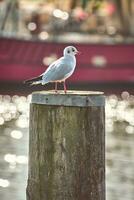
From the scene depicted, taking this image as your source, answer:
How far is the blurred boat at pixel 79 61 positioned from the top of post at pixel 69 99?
3174cm

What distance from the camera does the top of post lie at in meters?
8.00

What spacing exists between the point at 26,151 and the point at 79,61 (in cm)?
2210

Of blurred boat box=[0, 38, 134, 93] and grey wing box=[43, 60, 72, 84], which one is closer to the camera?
grey wing box=[43, 60, 72, 84]

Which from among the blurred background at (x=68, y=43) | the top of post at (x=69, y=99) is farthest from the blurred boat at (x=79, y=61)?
the top of post at (x=69, y=99)

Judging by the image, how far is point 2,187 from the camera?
535 inches

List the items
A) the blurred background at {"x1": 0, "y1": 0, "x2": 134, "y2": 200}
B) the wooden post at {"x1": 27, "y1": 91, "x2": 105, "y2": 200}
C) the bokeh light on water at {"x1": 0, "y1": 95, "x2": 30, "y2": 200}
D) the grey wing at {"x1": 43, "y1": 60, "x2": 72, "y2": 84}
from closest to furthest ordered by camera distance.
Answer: the wooden post at {"x1": 27, "y1": 91, "x2": 105, "y2": 200} < the grey wing at {"x1": 43, "y1": 60, "x2": 72, "y2": 84} < the bokeh light on water at {"x1": 0, "y1": 95, "x2": 30, "y2": 200} < the blurred background at {"x1": 0, "y1": 0, "x2": 134, "y2": 200}

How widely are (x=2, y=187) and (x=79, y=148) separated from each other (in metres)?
5.77

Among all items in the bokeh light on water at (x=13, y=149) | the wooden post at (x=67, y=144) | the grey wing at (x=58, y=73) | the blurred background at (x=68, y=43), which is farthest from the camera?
the blurred background at (x=68, y=43)

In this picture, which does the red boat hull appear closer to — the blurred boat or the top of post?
the blurred boat

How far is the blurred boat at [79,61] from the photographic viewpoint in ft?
132

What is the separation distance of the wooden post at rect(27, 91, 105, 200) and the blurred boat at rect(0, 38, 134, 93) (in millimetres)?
31821

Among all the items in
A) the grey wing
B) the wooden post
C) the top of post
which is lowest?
the wooden post

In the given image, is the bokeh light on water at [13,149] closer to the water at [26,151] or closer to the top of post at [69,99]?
the water at [26,151]

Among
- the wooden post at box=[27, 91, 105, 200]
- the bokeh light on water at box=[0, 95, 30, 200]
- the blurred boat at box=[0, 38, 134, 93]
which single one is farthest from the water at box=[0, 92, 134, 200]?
the blurred boat at box=[0, 38, 134, 93]
